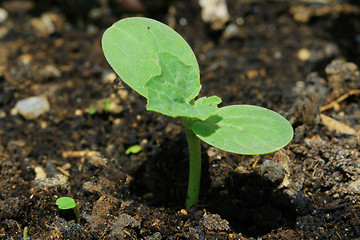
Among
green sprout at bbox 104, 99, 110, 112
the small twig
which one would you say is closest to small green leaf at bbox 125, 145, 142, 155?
green sprout at bbox 104, 99, 110, 112

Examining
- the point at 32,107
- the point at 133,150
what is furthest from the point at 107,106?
the point at 32,107

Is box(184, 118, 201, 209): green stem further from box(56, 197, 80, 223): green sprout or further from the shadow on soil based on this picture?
box(56, 197, 80, 223): green sprout

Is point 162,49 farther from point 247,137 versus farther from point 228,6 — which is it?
point 228,6

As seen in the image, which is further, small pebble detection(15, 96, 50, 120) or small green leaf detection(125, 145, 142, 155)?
small pebble detection(15, 96, 50, 120)

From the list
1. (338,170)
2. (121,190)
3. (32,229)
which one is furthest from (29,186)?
(338,170)

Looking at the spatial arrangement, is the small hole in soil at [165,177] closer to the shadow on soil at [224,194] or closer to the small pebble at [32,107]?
the shadow on soil at [224,194]

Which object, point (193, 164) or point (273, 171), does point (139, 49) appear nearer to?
point (193, 164)
